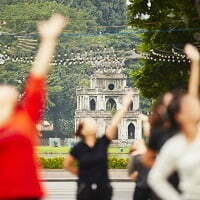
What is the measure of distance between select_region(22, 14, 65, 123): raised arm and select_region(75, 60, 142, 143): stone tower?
92723 mm

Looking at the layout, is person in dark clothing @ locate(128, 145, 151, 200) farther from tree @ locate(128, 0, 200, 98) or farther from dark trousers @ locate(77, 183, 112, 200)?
tree @ locate(128, 0, 200, 98)

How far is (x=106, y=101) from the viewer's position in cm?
10381

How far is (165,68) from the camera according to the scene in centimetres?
4669

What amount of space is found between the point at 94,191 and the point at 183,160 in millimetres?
4903

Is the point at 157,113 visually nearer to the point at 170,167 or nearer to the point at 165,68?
the point at 170,167

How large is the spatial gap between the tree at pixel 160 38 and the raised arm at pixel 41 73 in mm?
34804

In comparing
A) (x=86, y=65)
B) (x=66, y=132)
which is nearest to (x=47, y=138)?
(x=66, y=132)

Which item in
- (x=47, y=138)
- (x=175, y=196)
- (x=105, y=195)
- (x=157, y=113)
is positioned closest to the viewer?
(x=175, y=196)

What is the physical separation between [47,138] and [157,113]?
4059 inches

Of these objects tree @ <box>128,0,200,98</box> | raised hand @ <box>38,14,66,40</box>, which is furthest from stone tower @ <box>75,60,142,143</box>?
raised hand @ <box>38,14,66,40</box>

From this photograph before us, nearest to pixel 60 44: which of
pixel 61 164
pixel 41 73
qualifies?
pixel 61 164

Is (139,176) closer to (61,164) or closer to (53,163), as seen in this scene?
(61,164)

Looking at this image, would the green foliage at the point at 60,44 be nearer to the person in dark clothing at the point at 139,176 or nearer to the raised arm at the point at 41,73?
the person in dark clothing at the point at 139,176

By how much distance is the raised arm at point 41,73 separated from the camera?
8250 millimetres
